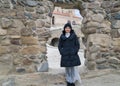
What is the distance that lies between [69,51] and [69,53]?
0.04 metres

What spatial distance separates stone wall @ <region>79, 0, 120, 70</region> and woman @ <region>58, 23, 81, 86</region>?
3.80ft

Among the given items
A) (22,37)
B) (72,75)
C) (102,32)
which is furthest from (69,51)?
(102,32)

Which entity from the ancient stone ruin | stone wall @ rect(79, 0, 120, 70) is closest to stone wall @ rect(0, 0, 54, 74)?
the ancient stone ruin

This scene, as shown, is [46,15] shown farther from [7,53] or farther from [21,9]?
[7,53]

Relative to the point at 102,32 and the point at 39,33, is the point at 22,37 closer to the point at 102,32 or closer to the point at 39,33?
the point at 39,33

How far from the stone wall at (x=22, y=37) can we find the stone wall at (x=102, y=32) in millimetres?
985

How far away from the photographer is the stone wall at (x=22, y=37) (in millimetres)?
5500

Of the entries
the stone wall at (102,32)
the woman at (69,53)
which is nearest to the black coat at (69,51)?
the woman at (69,53)

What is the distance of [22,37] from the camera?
219 inches

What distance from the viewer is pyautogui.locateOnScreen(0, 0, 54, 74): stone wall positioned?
18.0 feet

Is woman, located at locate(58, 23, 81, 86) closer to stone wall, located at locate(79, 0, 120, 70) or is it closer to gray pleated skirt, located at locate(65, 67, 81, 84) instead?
gray pleated skirt, located at locate(65, 67, 81, 84)

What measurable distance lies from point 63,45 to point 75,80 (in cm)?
66

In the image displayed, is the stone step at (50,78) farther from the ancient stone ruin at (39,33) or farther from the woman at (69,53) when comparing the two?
the woman at (69,53)

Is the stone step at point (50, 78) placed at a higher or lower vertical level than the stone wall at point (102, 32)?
lower
